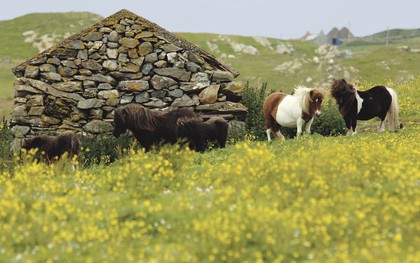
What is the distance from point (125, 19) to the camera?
16.9m

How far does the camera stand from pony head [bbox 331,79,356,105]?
15.0 meters

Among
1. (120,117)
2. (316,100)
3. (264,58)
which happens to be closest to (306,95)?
(316,100)

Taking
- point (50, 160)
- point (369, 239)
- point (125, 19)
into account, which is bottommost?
point (50, 160)

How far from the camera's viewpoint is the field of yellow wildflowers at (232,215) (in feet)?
19.2

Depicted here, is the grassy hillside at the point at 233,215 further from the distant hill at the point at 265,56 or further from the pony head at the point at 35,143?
the distant hill at the point at 265,56

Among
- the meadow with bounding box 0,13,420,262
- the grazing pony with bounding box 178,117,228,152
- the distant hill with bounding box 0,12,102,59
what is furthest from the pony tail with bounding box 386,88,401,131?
the distant hill with bounding box 0,12,102,59

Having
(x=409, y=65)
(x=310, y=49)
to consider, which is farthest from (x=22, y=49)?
(x=409, y=65)

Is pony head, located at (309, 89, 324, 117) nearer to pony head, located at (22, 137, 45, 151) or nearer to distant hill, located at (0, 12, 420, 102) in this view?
pony head, located at (22, 137, 45, 151)

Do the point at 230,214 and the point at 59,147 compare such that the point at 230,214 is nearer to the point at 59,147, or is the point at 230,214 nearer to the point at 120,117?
the point at 120,117

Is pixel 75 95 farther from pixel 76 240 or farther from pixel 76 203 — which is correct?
pixel 76 240

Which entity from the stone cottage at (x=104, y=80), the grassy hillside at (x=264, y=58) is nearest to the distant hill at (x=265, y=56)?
the grassy hillside at (x=264, y=58)

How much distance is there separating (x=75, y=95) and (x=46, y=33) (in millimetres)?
83050

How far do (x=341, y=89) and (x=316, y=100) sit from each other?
1.19m

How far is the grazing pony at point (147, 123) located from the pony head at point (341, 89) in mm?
5057
